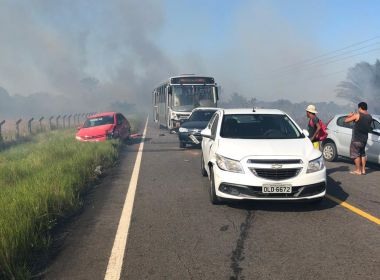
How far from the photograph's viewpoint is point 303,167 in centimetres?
650

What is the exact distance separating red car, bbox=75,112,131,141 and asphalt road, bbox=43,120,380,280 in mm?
9823

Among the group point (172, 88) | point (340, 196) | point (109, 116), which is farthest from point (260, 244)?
point (172, 88)

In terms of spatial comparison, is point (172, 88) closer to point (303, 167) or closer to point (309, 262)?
point (303, 167)

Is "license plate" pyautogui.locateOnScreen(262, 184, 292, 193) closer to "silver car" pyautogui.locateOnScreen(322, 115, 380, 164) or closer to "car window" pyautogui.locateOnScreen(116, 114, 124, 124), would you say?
"silver car" pyautogui.locateOnScreen(322, 115, 380, 164)

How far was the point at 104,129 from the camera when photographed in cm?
1852

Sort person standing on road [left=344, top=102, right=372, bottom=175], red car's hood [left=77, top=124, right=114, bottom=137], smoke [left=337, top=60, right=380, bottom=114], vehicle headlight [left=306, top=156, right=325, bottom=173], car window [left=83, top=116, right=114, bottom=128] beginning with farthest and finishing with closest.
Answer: smoke [left=337, top=60, right=380, bottom=114]
car window [left=83, top=116, right=114, bottom=128]
red car's hood [left=77, top=124, right=114, bottom=137]
person standing on road [left=344, top=102, right=372, bottom=175]
vehicle headlight [left=306, top=156, right=325, bottom=173]

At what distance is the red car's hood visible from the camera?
60.1 feet

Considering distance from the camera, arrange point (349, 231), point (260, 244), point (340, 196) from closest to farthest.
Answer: point (260, 244), point (349, 231), point (340, 196)

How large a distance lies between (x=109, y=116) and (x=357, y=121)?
12.5 metres

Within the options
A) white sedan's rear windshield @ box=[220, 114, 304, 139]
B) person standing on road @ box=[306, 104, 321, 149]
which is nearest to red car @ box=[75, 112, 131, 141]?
person standing on road @ box=[306, 104, 321, 149]

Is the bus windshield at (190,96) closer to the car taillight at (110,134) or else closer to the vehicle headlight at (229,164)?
the car taillight at (110,134)

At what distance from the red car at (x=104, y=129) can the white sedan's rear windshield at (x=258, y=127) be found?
10.8 metres

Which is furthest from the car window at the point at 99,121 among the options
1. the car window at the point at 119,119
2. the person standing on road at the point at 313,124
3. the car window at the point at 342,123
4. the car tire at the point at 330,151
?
the person standing on road at the point at 313,124

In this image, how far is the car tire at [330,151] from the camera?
12227 millimetres
